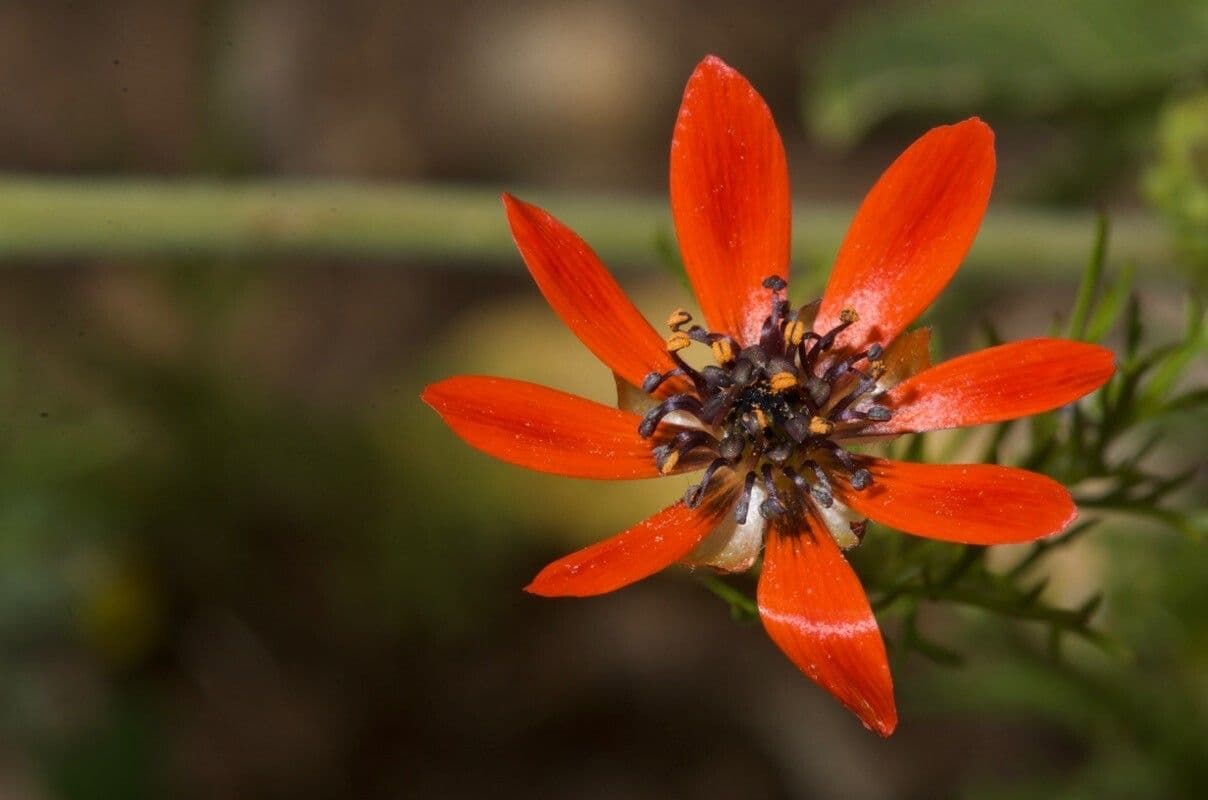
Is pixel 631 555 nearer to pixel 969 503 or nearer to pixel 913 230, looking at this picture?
pixel 969 503

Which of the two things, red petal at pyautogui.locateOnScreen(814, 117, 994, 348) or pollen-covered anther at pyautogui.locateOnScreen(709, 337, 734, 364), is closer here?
red petal at pyautogui.locateOnScreen(814, 117, 994, 348)

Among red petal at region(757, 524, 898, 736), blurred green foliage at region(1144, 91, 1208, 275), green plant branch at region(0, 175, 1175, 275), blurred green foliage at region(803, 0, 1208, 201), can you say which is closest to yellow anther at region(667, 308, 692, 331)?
red petal at region(757, 524, 898, 736)

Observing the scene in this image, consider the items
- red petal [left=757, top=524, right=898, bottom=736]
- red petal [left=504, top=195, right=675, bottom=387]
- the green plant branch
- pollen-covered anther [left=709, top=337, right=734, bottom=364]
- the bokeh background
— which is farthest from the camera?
the bokeh background

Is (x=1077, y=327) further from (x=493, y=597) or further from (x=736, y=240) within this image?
(x=493, y=597)

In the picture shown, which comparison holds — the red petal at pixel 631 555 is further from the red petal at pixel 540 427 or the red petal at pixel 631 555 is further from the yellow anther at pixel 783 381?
the yellow anther at pixel 783 381

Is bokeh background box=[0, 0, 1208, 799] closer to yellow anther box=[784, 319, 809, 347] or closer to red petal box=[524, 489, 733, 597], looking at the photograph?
yellow anther box=[784, 319, 809, 347]

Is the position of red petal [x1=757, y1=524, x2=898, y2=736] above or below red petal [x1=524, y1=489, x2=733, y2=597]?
below

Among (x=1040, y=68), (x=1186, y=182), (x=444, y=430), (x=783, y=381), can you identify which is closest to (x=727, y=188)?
(x=783, y=381)

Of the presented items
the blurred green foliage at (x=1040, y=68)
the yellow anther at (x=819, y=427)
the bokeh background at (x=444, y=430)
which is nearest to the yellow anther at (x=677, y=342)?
the yellow anther at (x=819, y=427)
